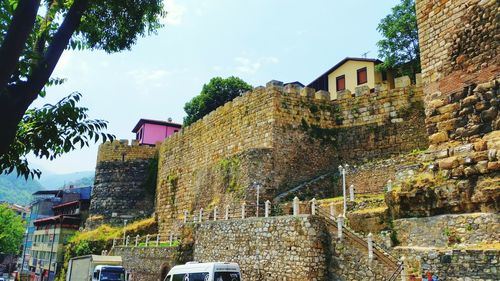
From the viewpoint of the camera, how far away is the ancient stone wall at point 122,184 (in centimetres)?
3522

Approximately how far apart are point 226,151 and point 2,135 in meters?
19.7

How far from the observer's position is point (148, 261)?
2338cm

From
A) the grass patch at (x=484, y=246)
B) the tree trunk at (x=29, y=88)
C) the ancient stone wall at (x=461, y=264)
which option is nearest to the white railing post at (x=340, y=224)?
the ancient stone wall at (x=461, y=264)

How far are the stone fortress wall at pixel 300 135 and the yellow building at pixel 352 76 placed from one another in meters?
8.56

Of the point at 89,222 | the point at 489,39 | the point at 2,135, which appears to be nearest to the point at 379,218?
the point at 489,39

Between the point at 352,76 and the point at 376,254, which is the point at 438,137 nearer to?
the point at 376,254

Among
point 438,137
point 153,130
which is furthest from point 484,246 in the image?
point 153,130

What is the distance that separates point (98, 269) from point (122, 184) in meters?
16.0

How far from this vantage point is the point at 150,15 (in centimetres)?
791

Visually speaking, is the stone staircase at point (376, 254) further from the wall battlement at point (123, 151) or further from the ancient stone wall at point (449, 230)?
the wall battlement at point (123, 151)

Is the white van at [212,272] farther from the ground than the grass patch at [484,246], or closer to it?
closer to it

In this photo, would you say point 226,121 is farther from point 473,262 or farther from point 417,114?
point 473,262

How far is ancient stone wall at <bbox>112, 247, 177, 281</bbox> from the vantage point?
71.1ft

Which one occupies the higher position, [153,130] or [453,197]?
[153,130]
